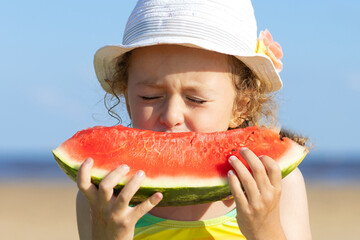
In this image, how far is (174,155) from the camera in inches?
106

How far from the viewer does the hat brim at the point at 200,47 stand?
9.37ft

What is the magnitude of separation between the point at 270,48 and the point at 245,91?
416mm

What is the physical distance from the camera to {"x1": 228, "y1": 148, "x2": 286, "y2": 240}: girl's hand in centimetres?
240

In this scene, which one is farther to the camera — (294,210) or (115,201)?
(294,210)

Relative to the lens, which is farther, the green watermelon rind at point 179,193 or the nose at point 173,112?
the nose at point 173,112

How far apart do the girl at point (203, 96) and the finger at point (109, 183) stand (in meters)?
0.03

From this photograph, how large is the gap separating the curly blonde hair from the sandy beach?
6.21 metres

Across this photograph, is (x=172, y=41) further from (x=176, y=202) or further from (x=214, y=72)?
(x=176, y=202)

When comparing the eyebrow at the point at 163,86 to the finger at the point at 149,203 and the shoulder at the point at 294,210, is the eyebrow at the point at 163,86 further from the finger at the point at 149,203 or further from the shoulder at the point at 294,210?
the shoulder at the point at 294,210

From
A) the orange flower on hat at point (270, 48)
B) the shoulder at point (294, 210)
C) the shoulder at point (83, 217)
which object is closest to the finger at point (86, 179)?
the shoulder at point (83, 217)

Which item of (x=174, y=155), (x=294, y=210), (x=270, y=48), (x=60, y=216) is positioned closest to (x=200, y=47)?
(x=174, y=155)

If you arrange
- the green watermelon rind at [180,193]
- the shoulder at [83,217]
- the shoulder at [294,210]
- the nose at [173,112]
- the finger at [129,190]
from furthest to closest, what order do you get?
the shoulder at [83,217], the shoulder at [294,210], the nose at [173,112], the green watermelon rind at [180,193], the finger at [129,190]

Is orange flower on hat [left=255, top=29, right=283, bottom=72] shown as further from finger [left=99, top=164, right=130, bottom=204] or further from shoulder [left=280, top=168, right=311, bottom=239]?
finger [left=99, top=164, right=130, bottom=204]

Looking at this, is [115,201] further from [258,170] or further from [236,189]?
[258,170]
